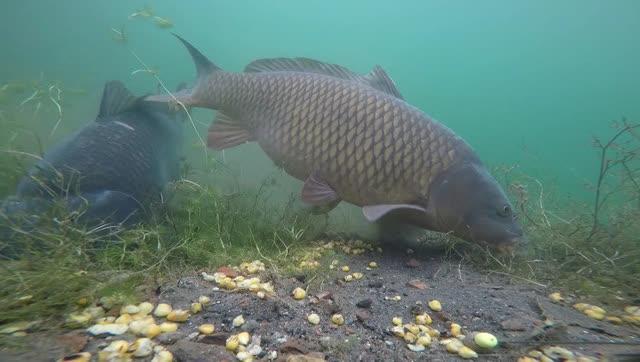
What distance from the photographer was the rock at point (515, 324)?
6.93ft

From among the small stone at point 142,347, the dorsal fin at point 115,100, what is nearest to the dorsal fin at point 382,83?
the dorsal fin at point 115,100

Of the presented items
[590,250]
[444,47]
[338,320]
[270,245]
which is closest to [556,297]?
[590,250]

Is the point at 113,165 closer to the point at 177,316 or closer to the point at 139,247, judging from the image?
the point at 139,247

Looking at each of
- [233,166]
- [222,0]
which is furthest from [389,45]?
[233,166]

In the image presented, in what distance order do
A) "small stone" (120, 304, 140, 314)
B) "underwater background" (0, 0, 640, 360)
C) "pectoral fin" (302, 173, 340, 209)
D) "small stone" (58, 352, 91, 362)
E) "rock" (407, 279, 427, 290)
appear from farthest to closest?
"pectoral fin" (302, 173, 340, 209) < "rock" (407, 279, 427, 290) < "underwater background" (0, 0, 640, 360) < "small stone" (120, 304, 140, 314) < "small stone" (58, 352, 91, 362)

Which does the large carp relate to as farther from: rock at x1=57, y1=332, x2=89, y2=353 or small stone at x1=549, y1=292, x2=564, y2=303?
small stone at x1=549, y1=292, x2=564, y2=303

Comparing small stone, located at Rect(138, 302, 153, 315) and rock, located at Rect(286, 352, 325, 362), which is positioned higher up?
rock, located at Rect(286, 352, 325, 362)

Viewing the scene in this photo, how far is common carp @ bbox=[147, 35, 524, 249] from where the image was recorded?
3.52 m

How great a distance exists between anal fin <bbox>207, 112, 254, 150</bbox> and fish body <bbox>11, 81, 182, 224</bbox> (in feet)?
2.28

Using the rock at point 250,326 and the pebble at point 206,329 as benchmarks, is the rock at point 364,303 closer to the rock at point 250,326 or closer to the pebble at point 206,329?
the rock at point 250,326

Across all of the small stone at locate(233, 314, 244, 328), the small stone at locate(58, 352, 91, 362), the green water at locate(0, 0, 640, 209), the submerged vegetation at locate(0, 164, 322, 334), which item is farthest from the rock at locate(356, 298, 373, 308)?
the green water at locate(0, 0, 640, 209)

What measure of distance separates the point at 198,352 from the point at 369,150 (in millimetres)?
2699

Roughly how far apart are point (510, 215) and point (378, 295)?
5.69 feet

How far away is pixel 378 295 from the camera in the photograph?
2537 millimetres
